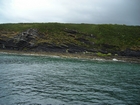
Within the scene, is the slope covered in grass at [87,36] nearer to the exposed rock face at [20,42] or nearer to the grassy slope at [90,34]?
the grassy slope at [90,34]

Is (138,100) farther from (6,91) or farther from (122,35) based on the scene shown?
(122,35)

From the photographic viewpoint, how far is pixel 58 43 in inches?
4013

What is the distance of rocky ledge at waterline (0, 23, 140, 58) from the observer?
326ft

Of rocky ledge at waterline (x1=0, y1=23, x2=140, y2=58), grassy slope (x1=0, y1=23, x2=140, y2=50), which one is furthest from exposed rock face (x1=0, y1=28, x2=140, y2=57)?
grassy slope (x1=0, y1=23, x2=140, y2=50)

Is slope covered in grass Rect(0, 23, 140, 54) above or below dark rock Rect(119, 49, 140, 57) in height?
above

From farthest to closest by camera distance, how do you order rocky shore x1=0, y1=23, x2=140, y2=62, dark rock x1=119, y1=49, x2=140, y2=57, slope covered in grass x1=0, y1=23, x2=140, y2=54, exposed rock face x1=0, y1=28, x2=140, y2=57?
slope covered in grass x1=0, y1=23, x2=140, y2=54 → exposed rock face x1=0, y1=28, x2=140, y2=57 → rocky shore x1=0, y1=23, x2=140, y2=62 → dark rock x1=119, y1=49, x2=140, y2=57

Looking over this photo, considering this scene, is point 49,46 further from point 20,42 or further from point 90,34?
point 90,34

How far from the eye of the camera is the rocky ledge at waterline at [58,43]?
9950cm

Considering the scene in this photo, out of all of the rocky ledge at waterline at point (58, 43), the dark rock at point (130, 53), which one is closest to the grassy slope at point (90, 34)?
the rocky ledge at waterline at point (58, 43)

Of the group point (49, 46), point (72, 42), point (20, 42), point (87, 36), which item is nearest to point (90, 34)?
point (87, 36)

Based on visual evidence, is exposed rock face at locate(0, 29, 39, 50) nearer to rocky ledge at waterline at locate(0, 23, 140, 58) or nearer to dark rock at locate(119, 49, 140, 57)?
rocky ledge at waterline at locate(0, 23, 140, 58)

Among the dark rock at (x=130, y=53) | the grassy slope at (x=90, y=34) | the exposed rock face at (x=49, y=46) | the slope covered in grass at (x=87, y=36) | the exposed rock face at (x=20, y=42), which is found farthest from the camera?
the grassy slope at (x=90, y=34)

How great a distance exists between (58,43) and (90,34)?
104 feet

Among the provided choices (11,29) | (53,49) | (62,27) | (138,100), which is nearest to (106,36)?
(62,27)
